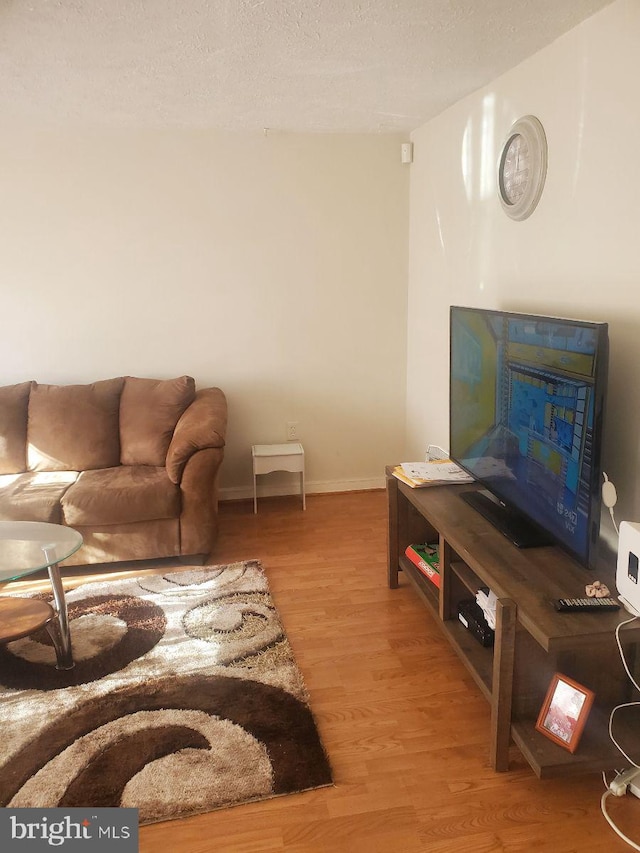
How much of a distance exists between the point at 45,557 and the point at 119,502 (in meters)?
0.81

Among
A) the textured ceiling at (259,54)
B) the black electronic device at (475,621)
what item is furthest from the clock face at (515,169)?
the black electronic device at (475,621)

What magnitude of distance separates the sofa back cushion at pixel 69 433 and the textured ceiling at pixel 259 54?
157cm

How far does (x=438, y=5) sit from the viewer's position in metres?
2.20

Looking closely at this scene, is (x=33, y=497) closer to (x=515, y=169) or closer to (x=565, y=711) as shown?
(x=565, y=711)

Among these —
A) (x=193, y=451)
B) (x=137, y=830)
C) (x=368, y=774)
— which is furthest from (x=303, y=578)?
(x=137, y=830)

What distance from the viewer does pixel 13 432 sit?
371 centimetres

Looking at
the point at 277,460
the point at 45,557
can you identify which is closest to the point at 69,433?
the point at 277,460

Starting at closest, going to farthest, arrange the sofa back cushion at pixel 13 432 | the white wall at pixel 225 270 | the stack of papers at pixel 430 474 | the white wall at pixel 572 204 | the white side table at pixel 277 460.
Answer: the white wall at pixel 572 204 → the stack of papers at pixel 430 474 → the sofa back cushion at pixel 13 432 → the white wall at pixel 225 270 → the white side table at pixel 277 460

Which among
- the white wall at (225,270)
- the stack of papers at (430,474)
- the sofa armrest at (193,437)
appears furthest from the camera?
the white wall at (225,270)

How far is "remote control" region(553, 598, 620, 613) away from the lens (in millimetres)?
1799

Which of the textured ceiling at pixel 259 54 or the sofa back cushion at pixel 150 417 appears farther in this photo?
the sofa back cushion at pixel 150 417

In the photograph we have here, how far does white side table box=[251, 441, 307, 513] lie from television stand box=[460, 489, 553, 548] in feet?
5.23

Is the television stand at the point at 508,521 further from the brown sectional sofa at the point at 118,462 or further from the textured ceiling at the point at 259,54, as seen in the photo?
the textured ceiling at the point at 259,54

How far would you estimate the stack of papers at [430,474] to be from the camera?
9.36 ft
